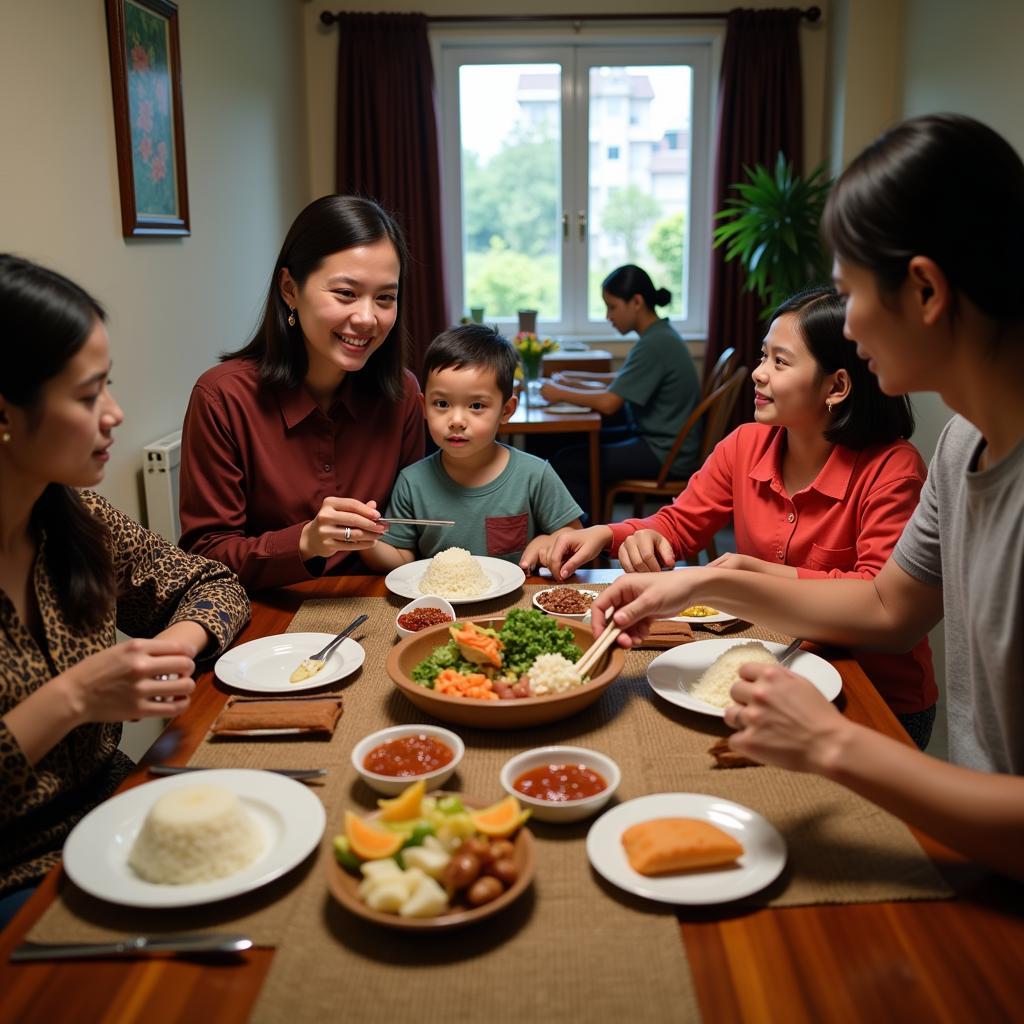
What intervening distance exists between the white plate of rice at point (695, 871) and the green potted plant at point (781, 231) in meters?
4.50

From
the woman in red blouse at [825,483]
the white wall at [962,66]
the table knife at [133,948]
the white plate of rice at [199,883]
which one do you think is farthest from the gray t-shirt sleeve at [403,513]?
the white wall at [962,66]

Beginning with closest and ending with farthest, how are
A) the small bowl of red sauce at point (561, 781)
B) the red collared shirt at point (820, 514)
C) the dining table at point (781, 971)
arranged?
the dining table at point (781, 971) → the small bowl of red sauce at point (561, 781) → the red collared shirt at point (820, 514)

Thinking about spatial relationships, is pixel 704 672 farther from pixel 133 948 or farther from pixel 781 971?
pixel 133 948

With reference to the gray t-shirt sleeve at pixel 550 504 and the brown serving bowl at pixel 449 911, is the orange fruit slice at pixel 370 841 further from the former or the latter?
the gray t-shirt sleeve at pixel 550 504

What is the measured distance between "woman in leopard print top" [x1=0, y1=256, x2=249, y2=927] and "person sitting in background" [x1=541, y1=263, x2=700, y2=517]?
10.6ft

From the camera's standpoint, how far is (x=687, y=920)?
3.13 ft

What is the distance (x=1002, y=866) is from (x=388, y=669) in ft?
2.52

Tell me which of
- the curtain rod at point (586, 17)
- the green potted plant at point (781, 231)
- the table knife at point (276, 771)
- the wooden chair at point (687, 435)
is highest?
the curtain rod at point (586, 17)

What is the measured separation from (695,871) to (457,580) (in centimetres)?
88

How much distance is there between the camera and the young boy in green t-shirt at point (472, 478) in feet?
7.09

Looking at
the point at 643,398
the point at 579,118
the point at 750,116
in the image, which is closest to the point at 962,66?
the point at 750,116

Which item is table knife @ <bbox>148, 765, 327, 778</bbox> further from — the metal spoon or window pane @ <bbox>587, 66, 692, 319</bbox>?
window pane @ <bbox>587, 66, 692, 319</bbox>

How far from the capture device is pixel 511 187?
636 cm

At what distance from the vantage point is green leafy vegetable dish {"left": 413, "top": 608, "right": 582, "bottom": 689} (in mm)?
1403
